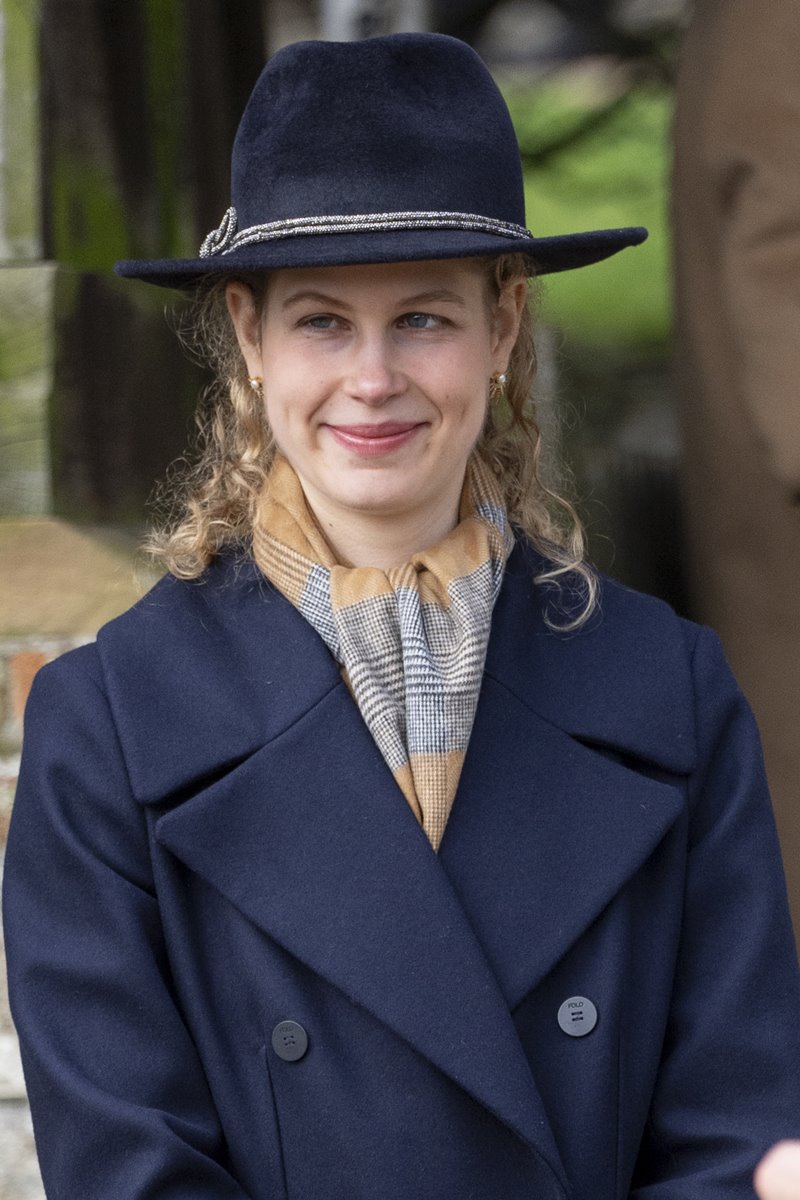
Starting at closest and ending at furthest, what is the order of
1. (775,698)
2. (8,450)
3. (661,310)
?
1. (8,450)
2. (775,698)
3. (661,310)

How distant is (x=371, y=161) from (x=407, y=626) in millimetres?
435

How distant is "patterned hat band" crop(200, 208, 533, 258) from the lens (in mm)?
1585

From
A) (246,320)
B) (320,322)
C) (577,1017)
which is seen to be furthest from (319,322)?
(577,1017)

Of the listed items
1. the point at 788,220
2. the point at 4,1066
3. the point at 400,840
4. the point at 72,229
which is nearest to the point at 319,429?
the point at 400,840

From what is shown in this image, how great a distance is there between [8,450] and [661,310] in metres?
3.12

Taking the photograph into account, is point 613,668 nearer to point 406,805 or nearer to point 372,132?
point 406,805

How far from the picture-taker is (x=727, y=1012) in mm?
1627

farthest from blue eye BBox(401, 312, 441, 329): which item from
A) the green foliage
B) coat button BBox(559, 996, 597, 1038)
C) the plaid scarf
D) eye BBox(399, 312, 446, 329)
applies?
the green foliage

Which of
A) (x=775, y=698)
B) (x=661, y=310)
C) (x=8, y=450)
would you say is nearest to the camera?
(x=8, y=450)

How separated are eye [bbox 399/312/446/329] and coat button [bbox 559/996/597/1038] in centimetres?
65

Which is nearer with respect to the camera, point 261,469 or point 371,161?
point 371,161

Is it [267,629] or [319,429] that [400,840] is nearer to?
[267,629]

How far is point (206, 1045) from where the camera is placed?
1.57 meters

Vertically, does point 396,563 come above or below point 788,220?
below
